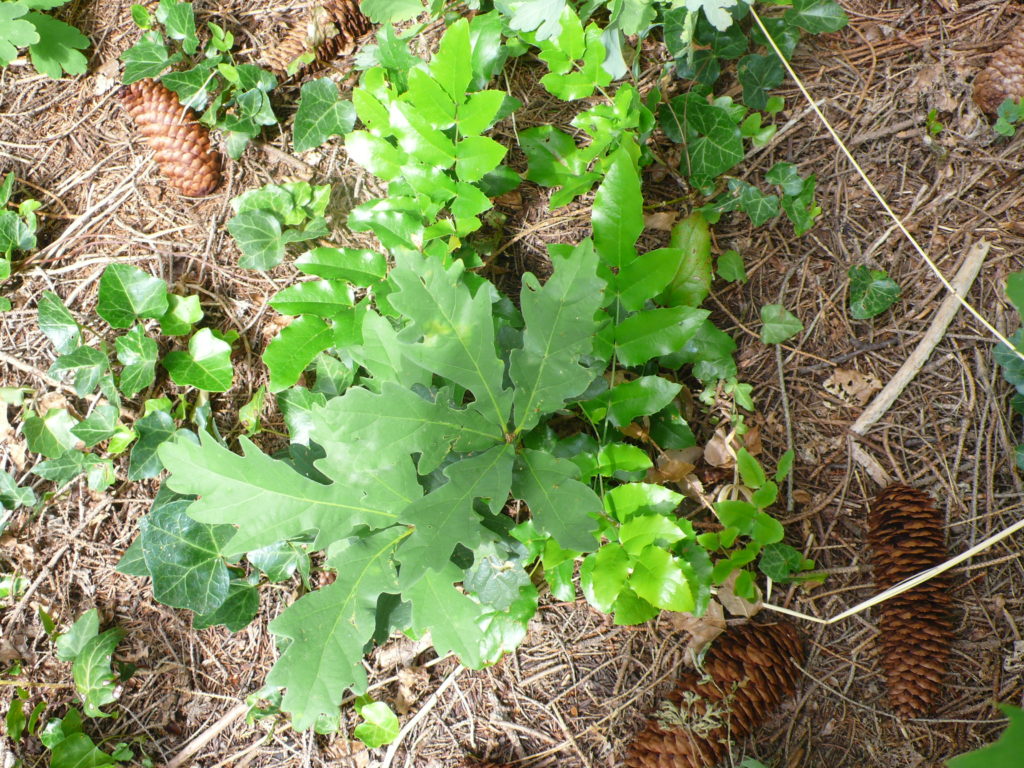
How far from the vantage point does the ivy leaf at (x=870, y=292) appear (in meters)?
1.68

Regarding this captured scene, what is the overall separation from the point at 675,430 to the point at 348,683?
90 centimetres

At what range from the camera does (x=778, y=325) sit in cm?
171

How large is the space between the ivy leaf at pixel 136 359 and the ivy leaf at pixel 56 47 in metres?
0.82

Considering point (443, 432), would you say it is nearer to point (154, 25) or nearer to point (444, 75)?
point (444, 75)

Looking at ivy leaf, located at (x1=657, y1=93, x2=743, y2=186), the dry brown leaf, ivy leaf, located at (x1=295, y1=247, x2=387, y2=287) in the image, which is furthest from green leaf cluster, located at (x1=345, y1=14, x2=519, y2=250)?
the dry brown leaf

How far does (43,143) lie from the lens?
6.56 ft

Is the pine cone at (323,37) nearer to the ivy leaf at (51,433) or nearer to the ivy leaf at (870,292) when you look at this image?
the ivy leaf at (51,433)

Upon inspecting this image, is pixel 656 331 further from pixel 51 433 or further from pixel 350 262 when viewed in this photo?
pixel 51 433

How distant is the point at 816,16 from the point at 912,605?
4.71 feet

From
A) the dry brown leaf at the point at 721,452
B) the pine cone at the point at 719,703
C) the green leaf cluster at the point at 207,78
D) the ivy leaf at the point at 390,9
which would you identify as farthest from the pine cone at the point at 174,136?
the pine cone at the point at 719,703

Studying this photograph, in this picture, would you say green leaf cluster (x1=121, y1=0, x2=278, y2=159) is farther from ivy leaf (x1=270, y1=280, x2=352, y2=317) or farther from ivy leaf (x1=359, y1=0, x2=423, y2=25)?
ivy leaf (x1=270, y1=280, x2=352, y2=317)

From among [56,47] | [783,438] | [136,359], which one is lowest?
[783,438]

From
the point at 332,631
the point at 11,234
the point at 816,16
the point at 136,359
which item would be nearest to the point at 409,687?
the point at 332,631

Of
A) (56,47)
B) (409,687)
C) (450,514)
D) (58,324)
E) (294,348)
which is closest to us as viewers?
(450,514)
